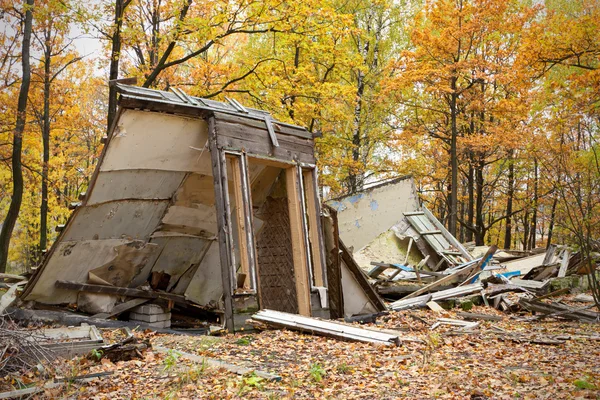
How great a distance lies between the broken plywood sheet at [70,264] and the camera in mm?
8625

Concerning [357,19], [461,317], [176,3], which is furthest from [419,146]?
[461,317]

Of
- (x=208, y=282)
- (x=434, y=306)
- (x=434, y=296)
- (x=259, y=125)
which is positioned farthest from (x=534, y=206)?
(x=259, y=125)

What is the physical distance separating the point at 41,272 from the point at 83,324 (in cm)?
132

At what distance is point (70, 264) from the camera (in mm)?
8766

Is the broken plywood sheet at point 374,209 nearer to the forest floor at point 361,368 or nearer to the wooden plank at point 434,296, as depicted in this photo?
the wooden plank at point 434,296

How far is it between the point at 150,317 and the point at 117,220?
1.67m

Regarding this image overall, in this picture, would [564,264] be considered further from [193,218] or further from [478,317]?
[193,218]

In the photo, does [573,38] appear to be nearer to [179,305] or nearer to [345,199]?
[345,199]

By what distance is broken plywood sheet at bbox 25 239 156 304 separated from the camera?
8625 mm

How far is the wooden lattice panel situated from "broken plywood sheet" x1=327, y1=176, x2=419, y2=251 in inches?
307

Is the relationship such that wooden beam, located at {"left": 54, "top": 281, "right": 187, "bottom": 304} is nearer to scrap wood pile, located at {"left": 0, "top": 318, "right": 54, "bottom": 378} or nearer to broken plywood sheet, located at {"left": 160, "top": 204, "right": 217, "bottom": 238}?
broken plywood sheet, located at {"left": 160, "top": 204, "right": 217, "bottom": 238}

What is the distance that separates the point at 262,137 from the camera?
29.2 ft

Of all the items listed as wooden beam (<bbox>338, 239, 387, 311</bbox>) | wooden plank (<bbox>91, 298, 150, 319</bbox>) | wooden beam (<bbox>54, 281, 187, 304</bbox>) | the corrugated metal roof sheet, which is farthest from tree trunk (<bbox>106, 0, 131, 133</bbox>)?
wooden beam (<bbox>338, 239, 387, 311</bbox>)

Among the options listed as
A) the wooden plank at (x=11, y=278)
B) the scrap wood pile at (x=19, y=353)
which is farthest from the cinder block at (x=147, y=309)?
the wooden plank at (x=11, y=278)
